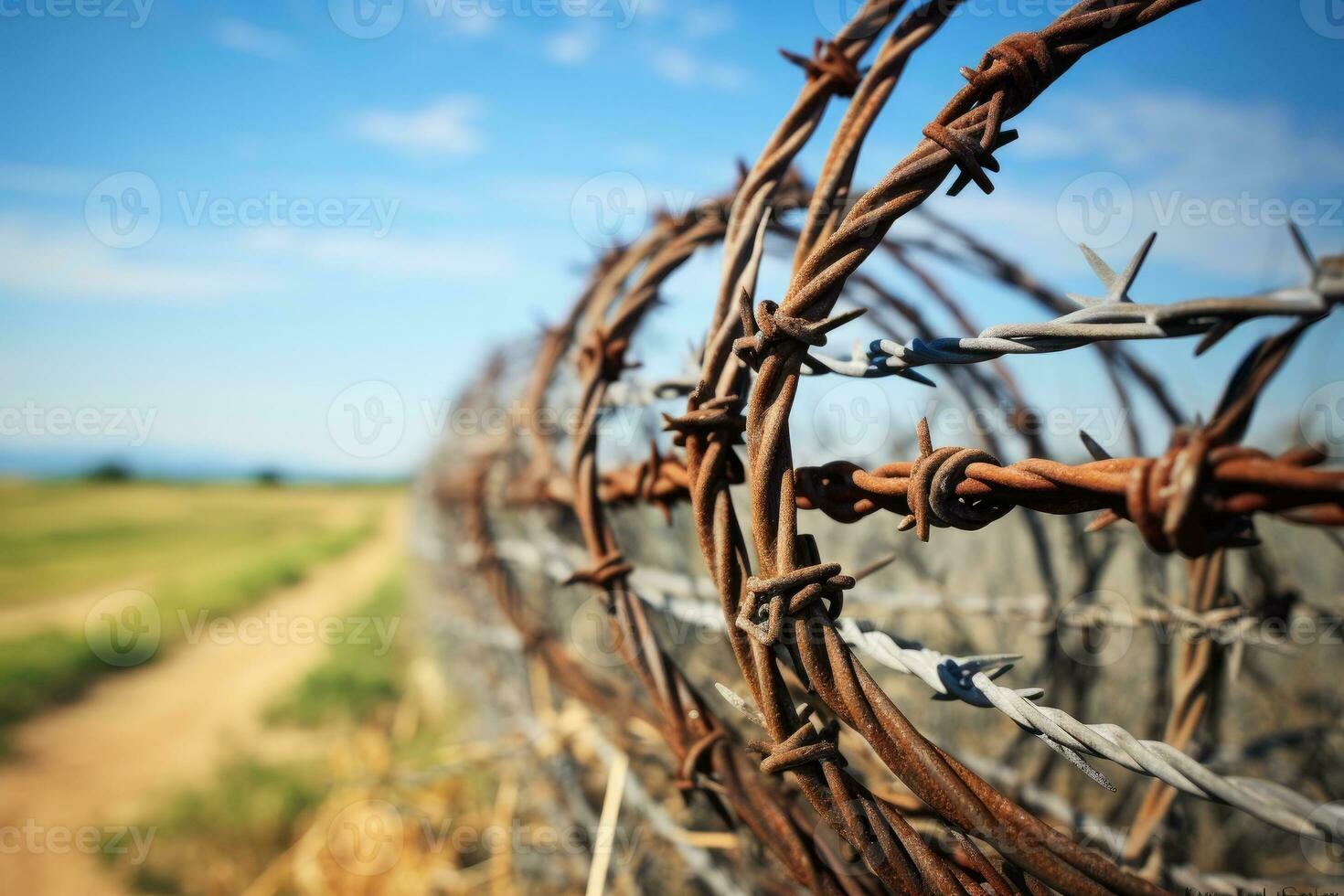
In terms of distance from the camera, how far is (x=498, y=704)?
258 cm

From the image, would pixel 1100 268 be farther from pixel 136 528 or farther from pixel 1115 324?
pixel 136 528

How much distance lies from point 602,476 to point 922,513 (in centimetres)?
66

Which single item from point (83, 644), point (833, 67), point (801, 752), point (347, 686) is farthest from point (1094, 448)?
point (83, 644)

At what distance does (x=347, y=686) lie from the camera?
222 inches

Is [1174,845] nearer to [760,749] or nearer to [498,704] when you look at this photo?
[760,749]

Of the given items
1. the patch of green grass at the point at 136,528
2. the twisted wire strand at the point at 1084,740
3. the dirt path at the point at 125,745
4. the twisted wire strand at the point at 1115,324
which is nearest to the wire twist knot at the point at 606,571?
the twisted wire strand at the point at 1084,740

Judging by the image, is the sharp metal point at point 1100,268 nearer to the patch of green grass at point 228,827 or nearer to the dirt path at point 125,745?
the patch of green grass at point 228,827

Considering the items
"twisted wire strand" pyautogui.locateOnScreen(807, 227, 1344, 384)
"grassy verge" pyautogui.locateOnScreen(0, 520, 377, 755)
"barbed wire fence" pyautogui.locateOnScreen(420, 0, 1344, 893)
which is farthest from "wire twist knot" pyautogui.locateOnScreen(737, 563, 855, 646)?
"grassy verge" pyautogui.locateOnScreen(0, 520, 377, 755)

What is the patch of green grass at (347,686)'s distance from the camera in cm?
525

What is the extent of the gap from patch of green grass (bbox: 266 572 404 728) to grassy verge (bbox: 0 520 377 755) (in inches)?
73.3

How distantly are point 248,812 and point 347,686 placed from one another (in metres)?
2.14

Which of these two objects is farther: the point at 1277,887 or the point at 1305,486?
Result: the point at 1277,887

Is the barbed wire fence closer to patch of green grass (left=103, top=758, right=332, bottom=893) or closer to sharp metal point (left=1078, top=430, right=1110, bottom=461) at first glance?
sharp metal point (left=1078, top=430, right=1110, bottom=461)

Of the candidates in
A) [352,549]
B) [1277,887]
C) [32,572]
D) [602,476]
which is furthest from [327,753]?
[352,549]
